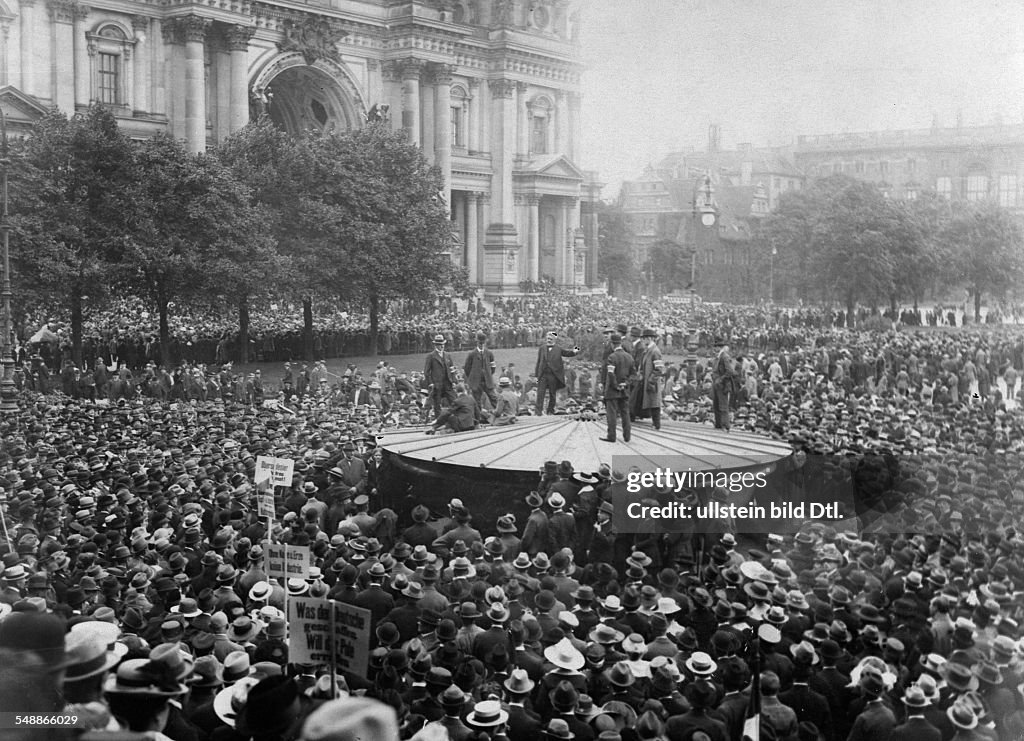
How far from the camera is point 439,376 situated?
20.5 meters

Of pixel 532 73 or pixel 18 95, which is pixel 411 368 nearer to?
pixel 18 95

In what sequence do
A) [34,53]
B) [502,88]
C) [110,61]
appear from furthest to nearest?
[502,88] < [110,61] < [34,53]

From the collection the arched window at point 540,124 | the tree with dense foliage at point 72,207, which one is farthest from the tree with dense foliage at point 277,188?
the arched window at point 540,124

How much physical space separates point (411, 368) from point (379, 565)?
25718 millimetres

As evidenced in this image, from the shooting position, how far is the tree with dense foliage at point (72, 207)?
29141 mm

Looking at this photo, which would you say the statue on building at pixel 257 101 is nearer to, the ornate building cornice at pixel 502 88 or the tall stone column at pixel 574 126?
the ornate building cornice at pixel 502 88

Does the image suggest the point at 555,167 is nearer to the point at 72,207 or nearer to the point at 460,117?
the point at 460,117

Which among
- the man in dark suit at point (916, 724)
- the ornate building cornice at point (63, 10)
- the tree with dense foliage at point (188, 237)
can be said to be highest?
the ornate building cornice at point (63, 10)

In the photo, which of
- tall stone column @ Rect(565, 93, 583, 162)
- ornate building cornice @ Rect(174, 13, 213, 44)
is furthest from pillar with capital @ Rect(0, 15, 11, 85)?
tall stone column @ Rect(565, 93, 583, 162)

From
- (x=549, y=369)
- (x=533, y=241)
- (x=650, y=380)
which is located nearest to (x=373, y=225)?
(x=549, y=369)

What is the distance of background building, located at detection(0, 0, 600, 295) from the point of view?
135 ft

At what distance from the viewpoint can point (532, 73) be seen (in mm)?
59969

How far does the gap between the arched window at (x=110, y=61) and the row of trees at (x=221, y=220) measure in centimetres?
561
